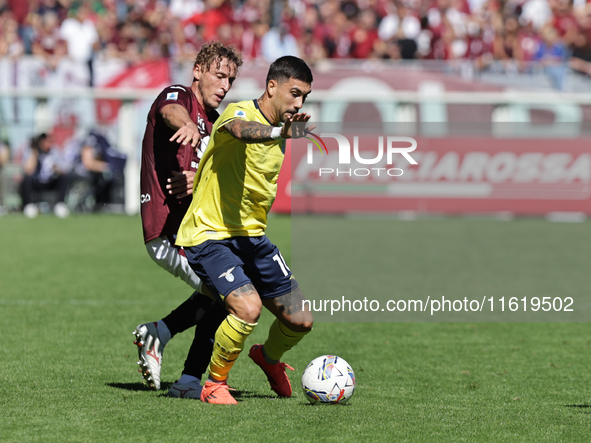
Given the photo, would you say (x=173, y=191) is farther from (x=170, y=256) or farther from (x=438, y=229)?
(x=438, y=229)

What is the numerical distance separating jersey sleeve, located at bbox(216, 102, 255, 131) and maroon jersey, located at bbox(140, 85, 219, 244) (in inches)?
24.8

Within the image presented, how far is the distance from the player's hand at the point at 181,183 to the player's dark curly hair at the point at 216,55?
2.19 ft

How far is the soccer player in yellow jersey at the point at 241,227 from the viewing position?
15.1ft

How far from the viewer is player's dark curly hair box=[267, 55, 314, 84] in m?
4.57

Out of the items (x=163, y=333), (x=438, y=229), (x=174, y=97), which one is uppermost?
(x=174, y=97)

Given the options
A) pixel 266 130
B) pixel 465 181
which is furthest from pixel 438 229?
pixel 266 130

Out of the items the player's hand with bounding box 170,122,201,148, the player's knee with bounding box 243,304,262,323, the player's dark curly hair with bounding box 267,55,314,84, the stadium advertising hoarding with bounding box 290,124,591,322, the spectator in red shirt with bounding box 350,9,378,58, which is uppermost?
the spectator in red shirt with bounding box 350,9,378,58

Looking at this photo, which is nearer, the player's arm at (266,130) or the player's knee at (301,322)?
the player's arm at (266,130)

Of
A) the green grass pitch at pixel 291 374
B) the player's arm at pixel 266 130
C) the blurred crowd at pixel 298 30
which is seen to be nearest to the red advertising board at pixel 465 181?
the blurred crowd at pixel 298 30

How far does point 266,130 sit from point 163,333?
1.67 m

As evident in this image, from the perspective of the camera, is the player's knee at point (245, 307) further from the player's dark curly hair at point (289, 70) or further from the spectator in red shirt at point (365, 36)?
the spectator in red shirt at point (365, 36)

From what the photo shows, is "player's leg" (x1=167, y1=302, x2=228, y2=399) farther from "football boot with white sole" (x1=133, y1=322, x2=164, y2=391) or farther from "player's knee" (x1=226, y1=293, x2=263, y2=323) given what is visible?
"player's knee" (x1=226, y1=293, x2=263, y2=323)

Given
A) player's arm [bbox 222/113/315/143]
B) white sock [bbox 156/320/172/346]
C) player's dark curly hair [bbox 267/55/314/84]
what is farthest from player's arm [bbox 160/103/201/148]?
white sock [bbox 156/320/172/346]

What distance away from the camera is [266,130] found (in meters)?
4.21
